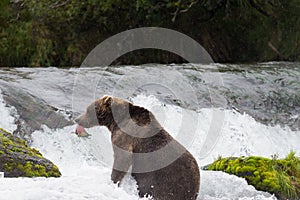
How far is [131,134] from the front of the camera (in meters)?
Result: 5.94

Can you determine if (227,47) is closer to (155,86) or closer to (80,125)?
(155,86)

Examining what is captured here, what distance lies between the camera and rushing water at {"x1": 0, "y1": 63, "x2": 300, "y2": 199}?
8.59 meters

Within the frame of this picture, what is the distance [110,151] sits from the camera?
873cm

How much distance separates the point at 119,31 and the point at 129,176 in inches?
512

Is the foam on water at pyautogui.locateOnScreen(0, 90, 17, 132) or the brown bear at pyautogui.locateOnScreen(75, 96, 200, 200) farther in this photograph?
the foam on water at pyautogui.locateOnScreen(0, 90, 17, 132)

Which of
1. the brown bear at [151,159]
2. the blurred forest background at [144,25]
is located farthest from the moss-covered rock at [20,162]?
the blurred forest background at [144,25]

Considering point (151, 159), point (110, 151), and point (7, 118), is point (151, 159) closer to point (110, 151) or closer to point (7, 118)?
point (110, 151)

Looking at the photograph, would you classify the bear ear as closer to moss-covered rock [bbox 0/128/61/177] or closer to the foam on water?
moss-covered rock [bbox 0/128/61/177]

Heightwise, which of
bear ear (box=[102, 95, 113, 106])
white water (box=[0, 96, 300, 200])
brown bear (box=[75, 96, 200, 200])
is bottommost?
white water (box=[0, 96, 300, 200])

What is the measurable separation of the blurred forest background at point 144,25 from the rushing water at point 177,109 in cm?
357

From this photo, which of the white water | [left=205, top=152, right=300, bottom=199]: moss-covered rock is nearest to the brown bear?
the white water

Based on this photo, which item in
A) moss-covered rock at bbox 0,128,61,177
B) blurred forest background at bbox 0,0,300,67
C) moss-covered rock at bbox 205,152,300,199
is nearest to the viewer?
moss-covered rock at bbox 0,128,61,177

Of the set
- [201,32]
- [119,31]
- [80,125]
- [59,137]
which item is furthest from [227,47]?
[80,125]

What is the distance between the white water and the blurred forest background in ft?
22.1
